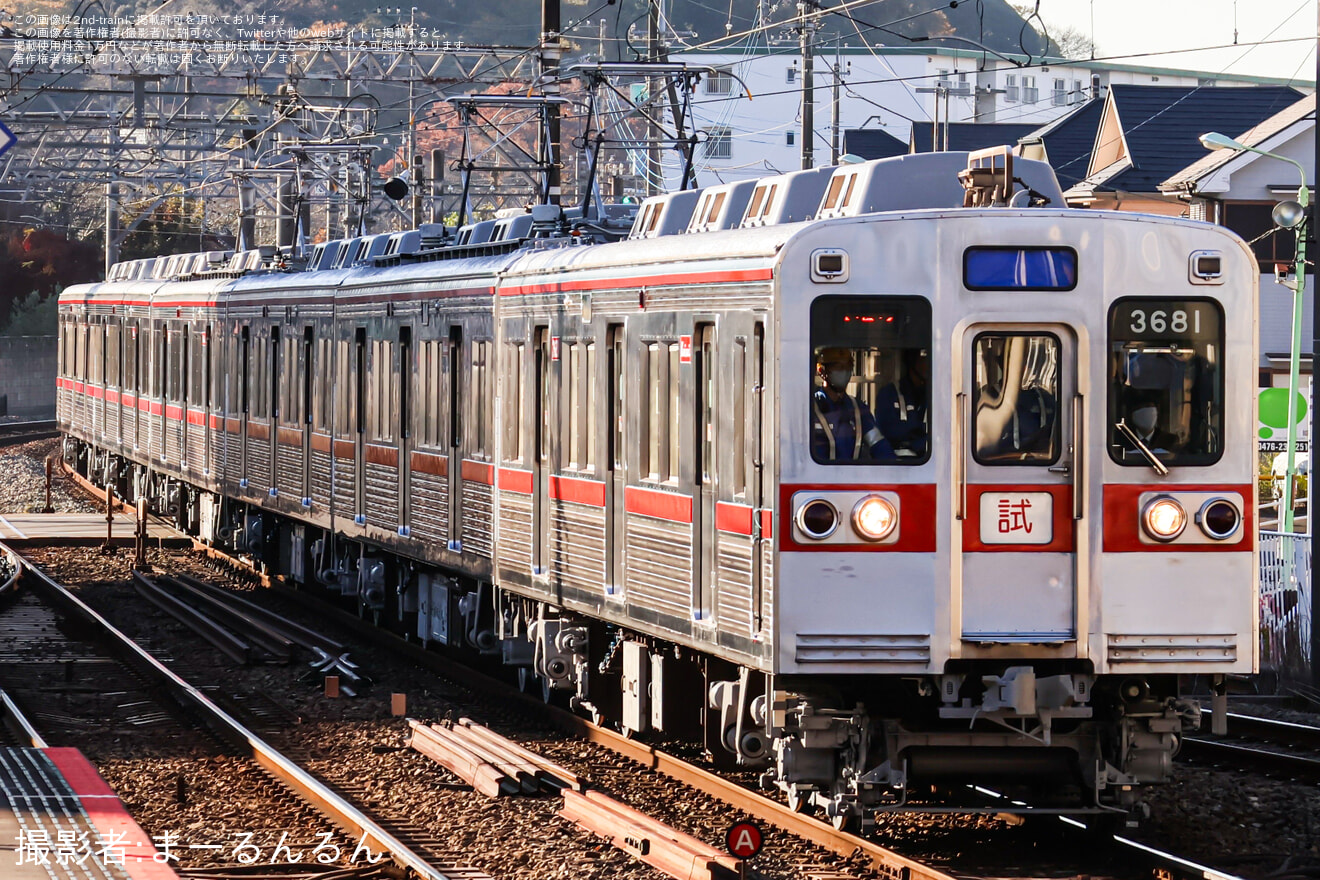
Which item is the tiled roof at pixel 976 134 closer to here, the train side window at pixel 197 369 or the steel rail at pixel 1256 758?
the train side window at pixel 197 369

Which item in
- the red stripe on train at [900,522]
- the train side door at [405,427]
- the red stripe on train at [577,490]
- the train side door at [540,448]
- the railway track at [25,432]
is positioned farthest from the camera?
the railway track at [25,432]

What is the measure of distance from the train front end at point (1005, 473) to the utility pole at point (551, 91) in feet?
28.8

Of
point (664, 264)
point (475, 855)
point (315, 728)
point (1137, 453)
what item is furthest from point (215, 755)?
point (1137, 453)

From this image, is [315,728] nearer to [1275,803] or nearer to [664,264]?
[664,264]

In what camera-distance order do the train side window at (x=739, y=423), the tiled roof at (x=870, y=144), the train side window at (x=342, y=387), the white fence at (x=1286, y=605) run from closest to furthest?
the train side window at (x=739, y=423) < the white fence at (x=1286, y=605) < the train side window at (x=342, y=387) < the tiled roof at (x=870, y=144)

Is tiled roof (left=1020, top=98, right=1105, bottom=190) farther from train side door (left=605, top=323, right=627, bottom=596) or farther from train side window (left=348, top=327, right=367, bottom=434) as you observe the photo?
train side door (left=605, top=323, right=627, bottom=596)

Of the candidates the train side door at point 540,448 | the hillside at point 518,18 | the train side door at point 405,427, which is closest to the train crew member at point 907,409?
the train side door at point 540,448

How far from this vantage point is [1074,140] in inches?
1868

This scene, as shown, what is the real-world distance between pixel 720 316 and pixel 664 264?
0.96 meters

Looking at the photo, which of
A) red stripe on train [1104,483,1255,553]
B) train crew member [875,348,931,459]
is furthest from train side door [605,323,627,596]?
red stripe on train [1104,483,1255,553]

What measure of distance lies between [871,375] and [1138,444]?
45.7 inches

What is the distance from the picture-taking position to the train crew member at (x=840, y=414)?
338 inches

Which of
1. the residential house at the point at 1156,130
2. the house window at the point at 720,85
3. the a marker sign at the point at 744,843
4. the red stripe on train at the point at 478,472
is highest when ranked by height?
the house window at the point at 720,85

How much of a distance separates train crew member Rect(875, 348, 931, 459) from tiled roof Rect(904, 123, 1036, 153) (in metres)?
41.4
